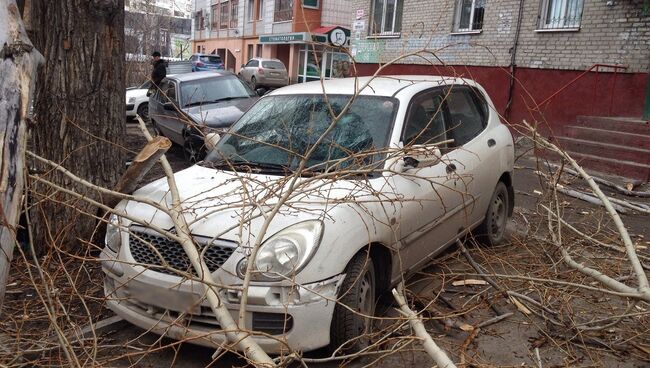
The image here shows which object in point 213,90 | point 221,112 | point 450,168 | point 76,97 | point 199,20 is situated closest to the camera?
point 450,168

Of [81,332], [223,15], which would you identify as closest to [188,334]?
[81,332]

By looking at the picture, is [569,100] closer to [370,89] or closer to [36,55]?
[370,89]

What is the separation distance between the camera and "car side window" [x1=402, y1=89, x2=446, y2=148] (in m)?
4.21

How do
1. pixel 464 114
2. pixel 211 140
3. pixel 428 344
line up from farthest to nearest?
pixel 464 114 → pixel 211 140 → pixel 428 344

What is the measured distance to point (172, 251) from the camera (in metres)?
3.26

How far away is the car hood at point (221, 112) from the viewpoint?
906cm

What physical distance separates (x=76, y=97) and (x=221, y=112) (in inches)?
191

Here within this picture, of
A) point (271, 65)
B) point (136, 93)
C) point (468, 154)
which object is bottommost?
point (136, 93)

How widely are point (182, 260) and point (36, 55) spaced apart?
4.38 feet

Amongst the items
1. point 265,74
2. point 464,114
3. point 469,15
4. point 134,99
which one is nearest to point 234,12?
point 265,74

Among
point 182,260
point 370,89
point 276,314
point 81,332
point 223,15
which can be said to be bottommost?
point 81,332

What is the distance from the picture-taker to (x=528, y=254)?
4848 millimetres

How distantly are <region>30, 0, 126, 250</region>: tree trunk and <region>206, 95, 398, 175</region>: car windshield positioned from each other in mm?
1156

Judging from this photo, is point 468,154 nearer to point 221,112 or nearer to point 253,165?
point 253,165
